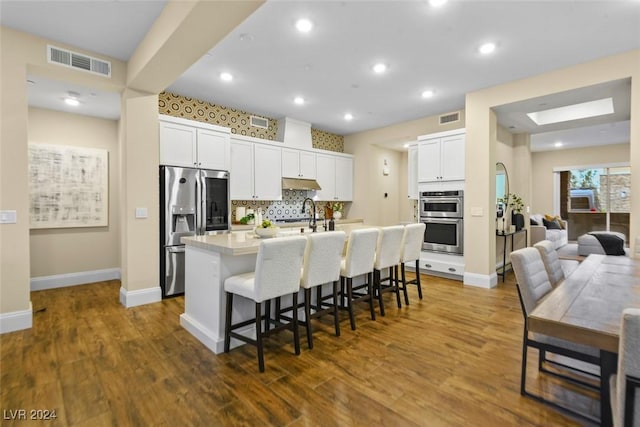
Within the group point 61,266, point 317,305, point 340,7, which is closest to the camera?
point 340,7

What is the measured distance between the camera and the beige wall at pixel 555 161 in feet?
26.3

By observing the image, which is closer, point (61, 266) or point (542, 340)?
point (542, 340)

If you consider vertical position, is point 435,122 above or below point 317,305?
above

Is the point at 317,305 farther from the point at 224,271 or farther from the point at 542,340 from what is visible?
the point at 542,340

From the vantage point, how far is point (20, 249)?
3.00 m

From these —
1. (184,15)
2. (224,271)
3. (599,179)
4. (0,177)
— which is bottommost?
(224,271)

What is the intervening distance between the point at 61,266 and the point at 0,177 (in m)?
2.44

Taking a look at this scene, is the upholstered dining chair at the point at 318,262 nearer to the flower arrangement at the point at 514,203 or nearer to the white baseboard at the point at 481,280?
the white baseboard at the point at 481,280

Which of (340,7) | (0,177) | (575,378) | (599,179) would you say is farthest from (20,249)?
(599,179)

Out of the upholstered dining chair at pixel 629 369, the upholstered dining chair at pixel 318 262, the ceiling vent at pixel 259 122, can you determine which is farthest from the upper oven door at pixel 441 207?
the upholstered dining chair at pixel 629 369

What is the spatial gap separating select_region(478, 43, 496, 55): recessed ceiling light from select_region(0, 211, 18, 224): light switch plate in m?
4.98

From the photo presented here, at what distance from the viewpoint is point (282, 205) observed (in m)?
6.03

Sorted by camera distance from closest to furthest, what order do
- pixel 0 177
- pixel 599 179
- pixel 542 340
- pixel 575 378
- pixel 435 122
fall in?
pixel 542 340, pixel 575 378, pixel 0 177, pixel 435 122, pixel 599 179

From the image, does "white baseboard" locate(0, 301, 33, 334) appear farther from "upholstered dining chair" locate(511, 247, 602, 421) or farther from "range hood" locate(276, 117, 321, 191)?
"upholstered dining chair" locate(511, 247, 602, 421)
